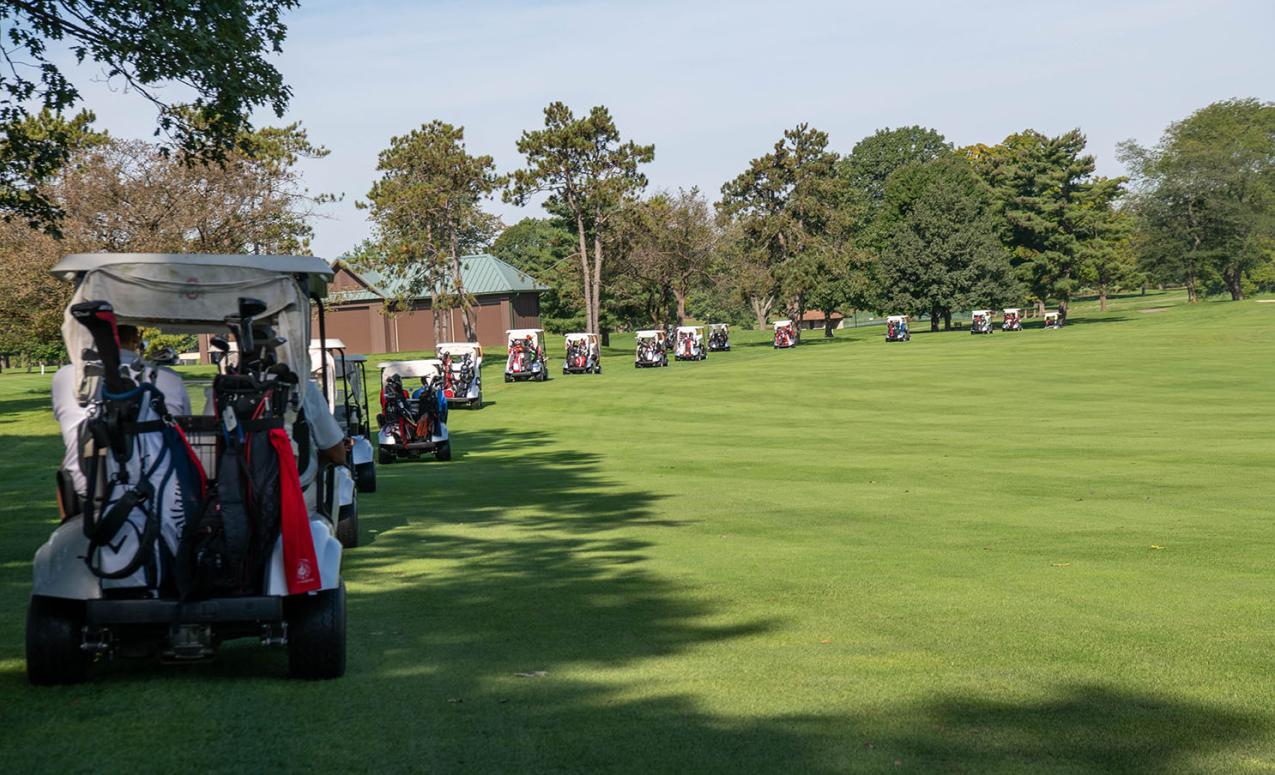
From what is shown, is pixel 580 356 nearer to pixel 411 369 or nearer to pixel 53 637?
pixel 411 369

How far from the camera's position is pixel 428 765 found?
16.5 ft

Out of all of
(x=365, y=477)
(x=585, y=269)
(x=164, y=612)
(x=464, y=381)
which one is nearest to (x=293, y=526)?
(x=164, y=612)

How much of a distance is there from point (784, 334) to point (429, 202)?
25662mm

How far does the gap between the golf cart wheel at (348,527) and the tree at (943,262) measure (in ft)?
277

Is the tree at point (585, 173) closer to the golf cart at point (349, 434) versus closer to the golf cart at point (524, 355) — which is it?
the golf cart at point (524, 355)

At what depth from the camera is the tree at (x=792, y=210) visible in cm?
8944

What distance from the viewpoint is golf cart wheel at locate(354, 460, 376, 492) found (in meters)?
16.8

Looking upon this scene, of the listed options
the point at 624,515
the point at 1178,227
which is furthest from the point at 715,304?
the point at 624,515

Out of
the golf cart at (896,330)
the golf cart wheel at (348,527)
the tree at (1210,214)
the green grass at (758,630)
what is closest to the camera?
the green grass at (758,630)

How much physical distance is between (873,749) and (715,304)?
11905 cm

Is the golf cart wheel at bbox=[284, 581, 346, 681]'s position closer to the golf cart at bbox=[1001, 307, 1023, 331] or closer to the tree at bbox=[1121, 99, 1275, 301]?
the golf cart at bbox=[1001, 307, 1023, 331]

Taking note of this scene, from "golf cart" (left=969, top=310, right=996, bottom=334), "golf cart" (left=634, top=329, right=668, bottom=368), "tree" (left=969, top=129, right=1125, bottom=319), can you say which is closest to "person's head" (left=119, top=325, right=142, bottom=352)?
Answer: "golf cart" (left=634, top=329, right=668, bottom=368)

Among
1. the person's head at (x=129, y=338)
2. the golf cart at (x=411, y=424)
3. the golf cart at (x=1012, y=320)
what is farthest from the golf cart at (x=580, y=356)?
the person's head at (x=129, y=338)

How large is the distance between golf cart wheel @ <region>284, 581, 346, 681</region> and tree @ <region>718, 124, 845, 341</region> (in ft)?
274
